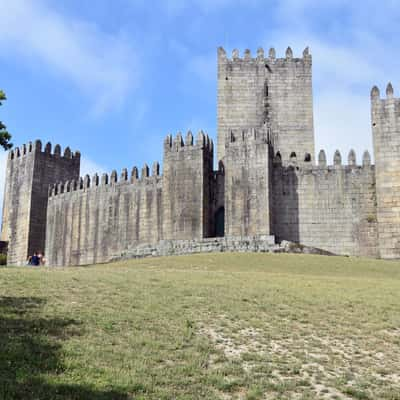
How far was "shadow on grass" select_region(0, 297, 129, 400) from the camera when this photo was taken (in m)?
8.17

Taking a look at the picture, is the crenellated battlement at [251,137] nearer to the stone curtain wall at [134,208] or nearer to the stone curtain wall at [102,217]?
the stone curtain wall at [134,208]

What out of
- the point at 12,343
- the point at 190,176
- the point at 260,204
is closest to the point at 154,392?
the point at 12,343

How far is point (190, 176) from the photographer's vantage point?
→ 32.4 m

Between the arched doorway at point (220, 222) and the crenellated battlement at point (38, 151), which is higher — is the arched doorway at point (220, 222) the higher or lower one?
the lower one

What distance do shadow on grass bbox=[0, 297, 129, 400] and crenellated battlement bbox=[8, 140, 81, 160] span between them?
33358 mm

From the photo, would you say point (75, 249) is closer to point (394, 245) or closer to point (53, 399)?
point (394, 245)

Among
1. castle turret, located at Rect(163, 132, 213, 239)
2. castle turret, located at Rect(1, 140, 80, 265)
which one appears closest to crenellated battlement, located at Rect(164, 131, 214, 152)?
castle turret, located at Rect(163, 132, 213, 239)

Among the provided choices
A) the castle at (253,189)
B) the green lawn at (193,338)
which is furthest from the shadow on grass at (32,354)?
the castle at (253,189)

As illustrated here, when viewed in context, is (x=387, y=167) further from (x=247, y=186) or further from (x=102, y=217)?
(x=102, y=217)

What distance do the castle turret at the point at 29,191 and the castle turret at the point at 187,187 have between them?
14.7 metres

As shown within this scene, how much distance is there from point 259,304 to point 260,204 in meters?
16.5

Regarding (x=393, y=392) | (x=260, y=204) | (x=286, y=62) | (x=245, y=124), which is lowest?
(x=393, y=392)

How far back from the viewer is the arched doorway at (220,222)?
33.2 m

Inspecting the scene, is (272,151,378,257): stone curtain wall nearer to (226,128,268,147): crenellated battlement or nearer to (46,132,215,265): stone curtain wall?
(226,128,268,147): crenellated battlement
